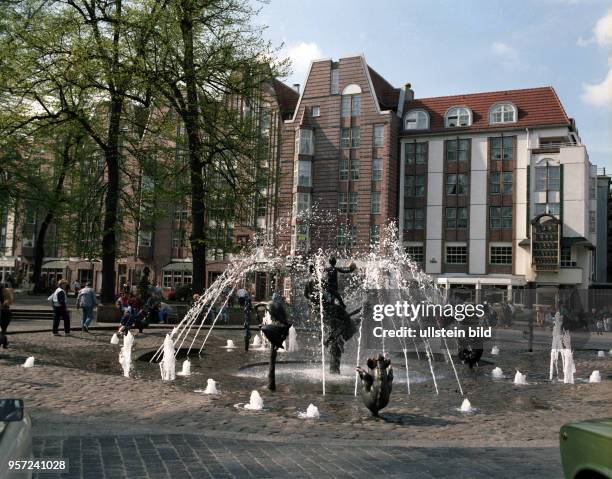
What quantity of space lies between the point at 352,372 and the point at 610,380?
5899 mm

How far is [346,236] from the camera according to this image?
50438mm

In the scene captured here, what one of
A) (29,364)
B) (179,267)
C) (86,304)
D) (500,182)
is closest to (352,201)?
(500,182)

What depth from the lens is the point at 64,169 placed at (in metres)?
29.6

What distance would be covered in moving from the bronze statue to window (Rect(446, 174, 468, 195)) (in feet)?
140

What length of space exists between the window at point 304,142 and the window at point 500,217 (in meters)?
15.9

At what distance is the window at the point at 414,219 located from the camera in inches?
1992

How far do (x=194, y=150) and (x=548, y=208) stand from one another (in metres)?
31.0

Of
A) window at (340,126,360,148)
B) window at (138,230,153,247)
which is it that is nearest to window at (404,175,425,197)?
window at (340,126,360,148)

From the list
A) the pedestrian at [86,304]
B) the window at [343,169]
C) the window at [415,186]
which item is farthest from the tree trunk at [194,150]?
the window at [415,186]

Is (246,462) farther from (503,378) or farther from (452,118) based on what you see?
(452,118)

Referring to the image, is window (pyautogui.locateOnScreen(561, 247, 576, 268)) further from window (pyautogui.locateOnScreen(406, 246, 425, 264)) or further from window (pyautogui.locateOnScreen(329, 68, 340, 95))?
window (pyautogui.locateOnScreen(329, 68, 340, 95))

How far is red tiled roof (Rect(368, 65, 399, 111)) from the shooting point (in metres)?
52.9

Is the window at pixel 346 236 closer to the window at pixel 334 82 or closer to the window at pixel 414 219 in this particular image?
the window at pixel 414 219

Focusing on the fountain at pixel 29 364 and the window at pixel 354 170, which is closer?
the fountain at pixel 29 364
